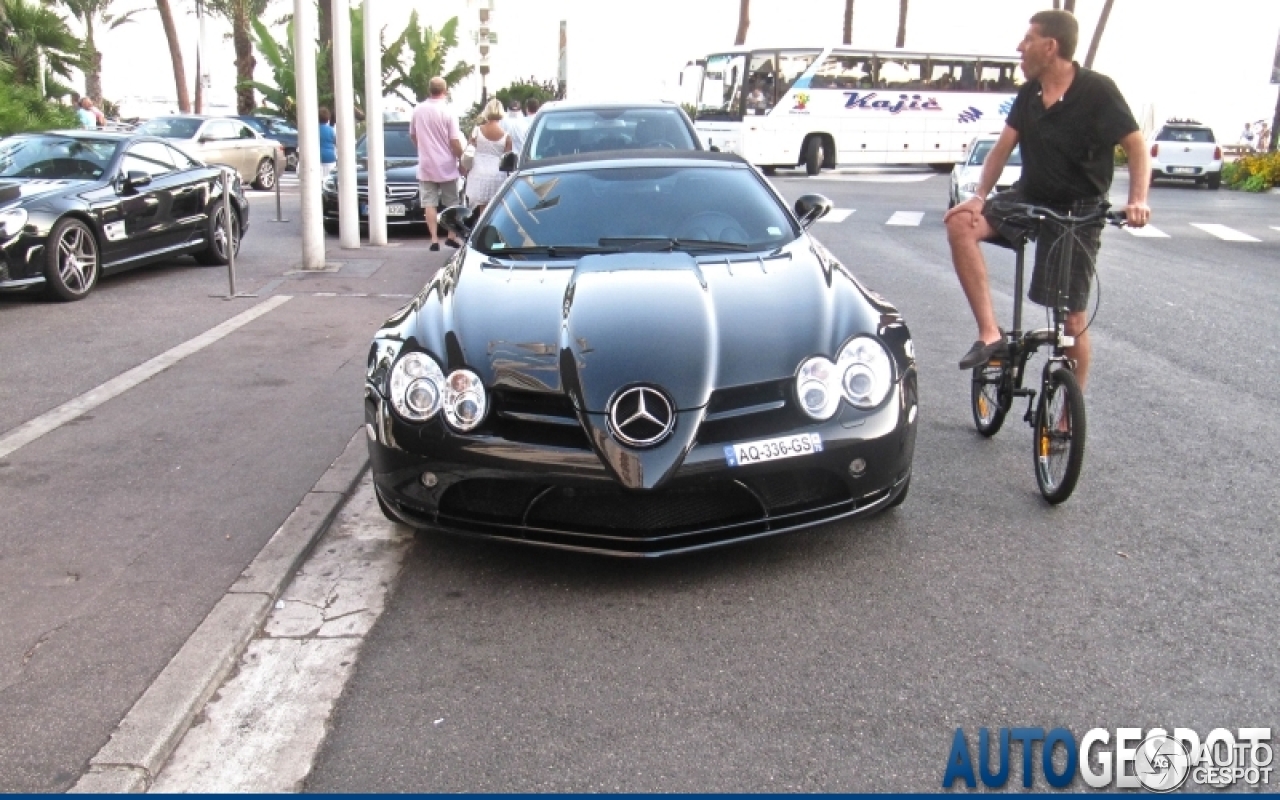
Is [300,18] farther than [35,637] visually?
Yes

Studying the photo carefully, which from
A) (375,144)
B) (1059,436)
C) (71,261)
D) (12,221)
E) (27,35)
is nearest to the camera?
(1059,436)

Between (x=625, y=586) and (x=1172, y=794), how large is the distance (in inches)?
71.9

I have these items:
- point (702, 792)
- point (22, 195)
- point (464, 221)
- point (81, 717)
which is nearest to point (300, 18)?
point (22, 195)

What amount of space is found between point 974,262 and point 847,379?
1460 millimetres

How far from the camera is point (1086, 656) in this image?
11.5ft

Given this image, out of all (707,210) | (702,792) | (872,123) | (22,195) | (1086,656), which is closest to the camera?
(702,792)

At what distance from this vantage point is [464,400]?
4066 millimetres

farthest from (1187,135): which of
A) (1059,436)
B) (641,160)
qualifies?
(1059,436)

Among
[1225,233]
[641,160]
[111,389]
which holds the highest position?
[641,160]

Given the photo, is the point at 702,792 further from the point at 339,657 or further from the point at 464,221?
the point at 464,221

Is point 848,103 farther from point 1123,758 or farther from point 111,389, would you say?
point 1123,758

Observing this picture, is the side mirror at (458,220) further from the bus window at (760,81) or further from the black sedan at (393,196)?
the bus window at (760,81)

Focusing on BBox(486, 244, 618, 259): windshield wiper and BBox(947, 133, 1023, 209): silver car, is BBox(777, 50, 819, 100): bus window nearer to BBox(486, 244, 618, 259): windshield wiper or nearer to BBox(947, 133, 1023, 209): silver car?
BBox(947, 133, 1023, 209): silver car

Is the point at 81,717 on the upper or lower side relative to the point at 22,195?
lower
